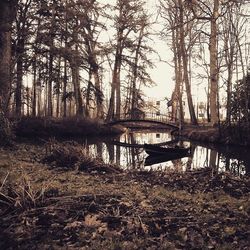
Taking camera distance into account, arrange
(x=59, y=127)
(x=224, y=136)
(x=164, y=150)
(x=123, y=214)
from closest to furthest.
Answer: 1. (x=123, y=214)
2. (x=164, y=150)
3. (x=224, y=136)
4. (x=59, y=127)

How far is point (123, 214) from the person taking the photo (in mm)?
5090

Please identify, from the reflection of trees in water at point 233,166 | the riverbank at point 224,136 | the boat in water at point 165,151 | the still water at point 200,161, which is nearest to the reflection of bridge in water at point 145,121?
the riverbank at point 224,136

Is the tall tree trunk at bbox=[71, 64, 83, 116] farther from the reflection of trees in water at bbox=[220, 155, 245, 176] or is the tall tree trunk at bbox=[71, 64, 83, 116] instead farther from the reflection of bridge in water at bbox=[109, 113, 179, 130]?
the reflection of trees in water at bbox=[220, 155, 245, 176]

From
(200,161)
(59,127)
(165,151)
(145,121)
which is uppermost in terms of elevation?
(145,121)

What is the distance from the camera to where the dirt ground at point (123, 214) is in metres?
4.21

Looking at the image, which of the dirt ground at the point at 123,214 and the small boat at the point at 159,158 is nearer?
the dirt ground at the point at 123,214

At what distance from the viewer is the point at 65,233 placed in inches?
173

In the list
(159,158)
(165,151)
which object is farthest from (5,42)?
(165,151)

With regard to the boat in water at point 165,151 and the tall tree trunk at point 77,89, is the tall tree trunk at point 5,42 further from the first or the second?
the tall tree trunk at point 77,89

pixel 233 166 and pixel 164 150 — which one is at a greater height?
pixel 164 150

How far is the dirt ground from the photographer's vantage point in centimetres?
421

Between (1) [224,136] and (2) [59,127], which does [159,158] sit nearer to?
(1) [224,136]

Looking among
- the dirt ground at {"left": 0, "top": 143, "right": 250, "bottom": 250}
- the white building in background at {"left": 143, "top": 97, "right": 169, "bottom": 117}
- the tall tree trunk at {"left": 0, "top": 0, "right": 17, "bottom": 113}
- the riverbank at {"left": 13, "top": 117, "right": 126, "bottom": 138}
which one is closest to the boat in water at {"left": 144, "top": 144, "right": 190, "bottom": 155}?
the tall tree trunk at {"left": 0, "top": 0, "right": 17, "bottom": 113}

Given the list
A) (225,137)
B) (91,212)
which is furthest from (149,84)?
(91,212)
